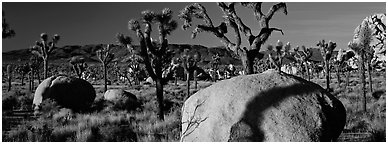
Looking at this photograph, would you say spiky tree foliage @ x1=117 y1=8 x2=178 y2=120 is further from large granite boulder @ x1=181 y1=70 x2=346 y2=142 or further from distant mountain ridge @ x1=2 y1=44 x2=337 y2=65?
distant mountain ridge @ x1=2 y1=44 x2=337 y2=65

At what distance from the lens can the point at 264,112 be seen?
678 centimetres

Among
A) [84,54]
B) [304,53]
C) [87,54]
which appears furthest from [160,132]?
[84,54]

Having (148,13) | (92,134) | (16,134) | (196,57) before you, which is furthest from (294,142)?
(196,57)

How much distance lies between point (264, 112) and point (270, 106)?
15 cm

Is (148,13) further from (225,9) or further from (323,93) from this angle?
(323,93)

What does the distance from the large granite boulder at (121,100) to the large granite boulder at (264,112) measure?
37.6ft

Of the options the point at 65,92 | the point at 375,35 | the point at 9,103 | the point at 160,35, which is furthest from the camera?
the point at 9,103

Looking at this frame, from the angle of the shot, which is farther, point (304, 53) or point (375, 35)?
point (304, 53)

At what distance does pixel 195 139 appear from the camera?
284 inches

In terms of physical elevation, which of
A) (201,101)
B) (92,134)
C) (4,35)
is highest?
(4,35)

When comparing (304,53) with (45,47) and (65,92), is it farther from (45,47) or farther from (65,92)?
(65,92)

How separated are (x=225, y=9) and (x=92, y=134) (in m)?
5.98

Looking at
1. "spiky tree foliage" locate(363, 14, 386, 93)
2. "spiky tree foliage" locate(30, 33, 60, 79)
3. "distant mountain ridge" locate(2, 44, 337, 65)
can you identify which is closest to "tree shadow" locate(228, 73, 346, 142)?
"spiky tree foliage" locate(363, 14, 386, 93)

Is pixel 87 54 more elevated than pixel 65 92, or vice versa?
pixel 87 54
